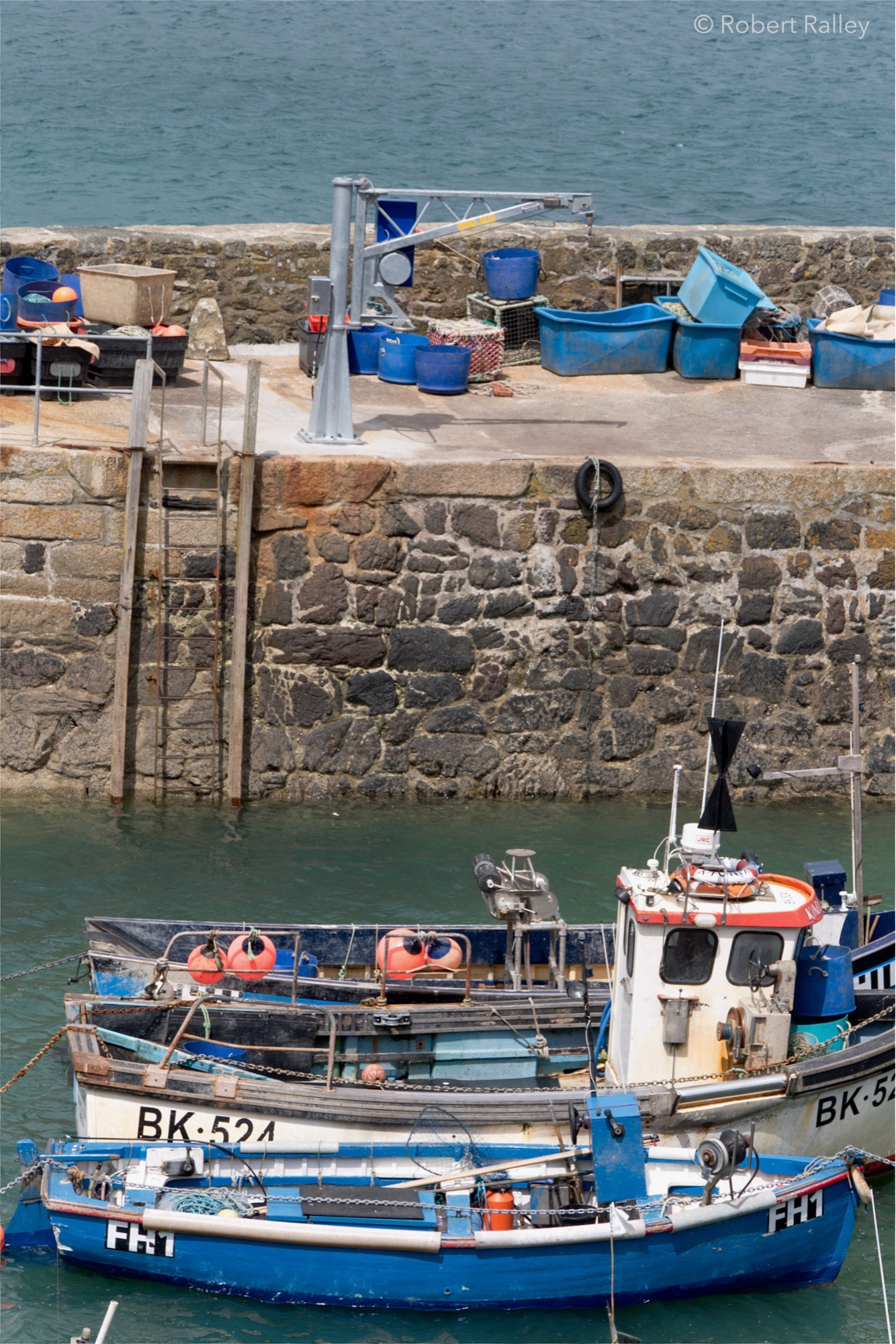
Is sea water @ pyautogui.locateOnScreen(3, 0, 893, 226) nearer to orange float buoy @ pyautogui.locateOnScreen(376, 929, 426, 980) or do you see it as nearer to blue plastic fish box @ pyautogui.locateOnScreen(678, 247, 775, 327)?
blue plastic fish box @ pyautogui.locateOnScreen(678, 247, 775, 327)

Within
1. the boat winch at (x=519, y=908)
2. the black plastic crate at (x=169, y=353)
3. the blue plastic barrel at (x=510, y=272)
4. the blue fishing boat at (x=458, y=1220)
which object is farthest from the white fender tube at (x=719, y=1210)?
the blue plastic barrel at (x=510, y=272)

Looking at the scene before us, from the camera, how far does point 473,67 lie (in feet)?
163

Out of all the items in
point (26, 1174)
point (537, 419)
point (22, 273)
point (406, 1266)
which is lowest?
point (406, 1266)

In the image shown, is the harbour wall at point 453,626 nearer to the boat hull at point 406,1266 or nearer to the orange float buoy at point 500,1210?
the orange float buoy at point 500,1210

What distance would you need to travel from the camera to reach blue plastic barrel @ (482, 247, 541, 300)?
61.4 ft

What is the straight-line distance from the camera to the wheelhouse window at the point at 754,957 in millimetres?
10898

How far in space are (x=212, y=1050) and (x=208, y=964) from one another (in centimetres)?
80

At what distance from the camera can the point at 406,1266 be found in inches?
389

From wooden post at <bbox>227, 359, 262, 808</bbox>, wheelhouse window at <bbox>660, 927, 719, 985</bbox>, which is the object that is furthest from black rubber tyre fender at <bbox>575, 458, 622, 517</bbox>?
wheelhouse window at <bbox>660, 927, 719, 985</bbox>

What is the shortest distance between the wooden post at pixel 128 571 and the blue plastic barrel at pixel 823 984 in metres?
6.23

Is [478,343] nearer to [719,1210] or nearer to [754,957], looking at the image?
[754,957]

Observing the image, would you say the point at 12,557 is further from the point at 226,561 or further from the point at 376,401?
the point at 376,401

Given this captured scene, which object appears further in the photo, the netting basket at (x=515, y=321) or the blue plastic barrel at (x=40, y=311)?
the netting basket at (x=515, y=321)

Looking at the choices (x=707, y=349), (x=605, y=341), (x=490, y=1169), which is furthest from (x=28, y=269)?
(x=490, y=1169)
